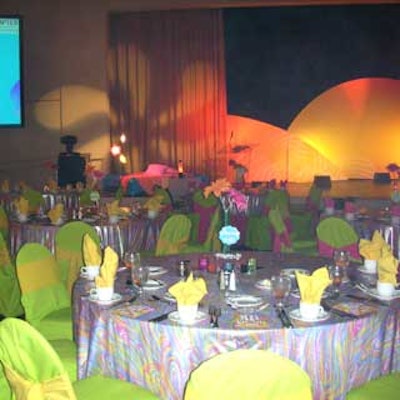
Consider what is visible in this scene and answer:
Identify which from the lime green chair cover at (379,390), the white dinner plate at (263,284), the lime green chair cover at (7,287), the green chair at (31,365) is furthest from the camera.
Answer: the lime green chair cover at (7,287)

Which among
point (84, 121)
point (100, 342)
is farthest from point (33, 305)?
point (84, 121)

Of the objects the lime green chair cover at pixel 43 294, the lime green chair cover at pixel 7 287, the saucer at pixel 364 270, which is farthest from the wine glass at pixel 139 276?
the lime green chair cover at pixel 7 287

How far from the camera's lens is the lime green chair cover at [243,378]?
1.84 meters

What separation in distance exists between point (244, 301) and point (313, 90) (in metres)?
11.0

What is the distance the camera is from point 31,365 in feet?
7.13

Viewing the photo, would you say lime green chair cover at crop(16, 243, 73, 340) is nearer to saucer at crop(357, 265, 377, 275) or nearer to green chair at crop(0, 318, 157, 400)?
green chair at crop(0, 318, 157, 400)

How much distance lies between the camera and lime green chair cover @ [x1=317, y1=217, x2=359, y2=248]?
4.40 m

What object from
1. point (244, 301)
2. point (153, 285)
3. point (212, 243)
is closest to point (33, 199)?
point (212, 243)

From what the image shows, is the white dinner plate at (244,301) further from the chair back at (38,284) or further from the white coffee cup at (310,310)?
the chair back at (38,284)

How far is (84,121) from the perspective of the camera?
39.7ft

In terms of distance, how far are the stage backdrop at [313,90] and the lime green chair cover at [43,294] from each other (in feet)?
32.2

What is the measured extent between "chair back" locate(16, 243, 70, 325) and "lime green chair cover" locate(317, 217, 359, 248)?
1771 millimetres

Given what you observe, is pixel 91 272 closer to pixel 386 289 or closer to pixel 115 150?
pixel 386 289

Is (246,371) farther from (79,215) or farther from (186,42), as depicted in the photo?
(186,42)
